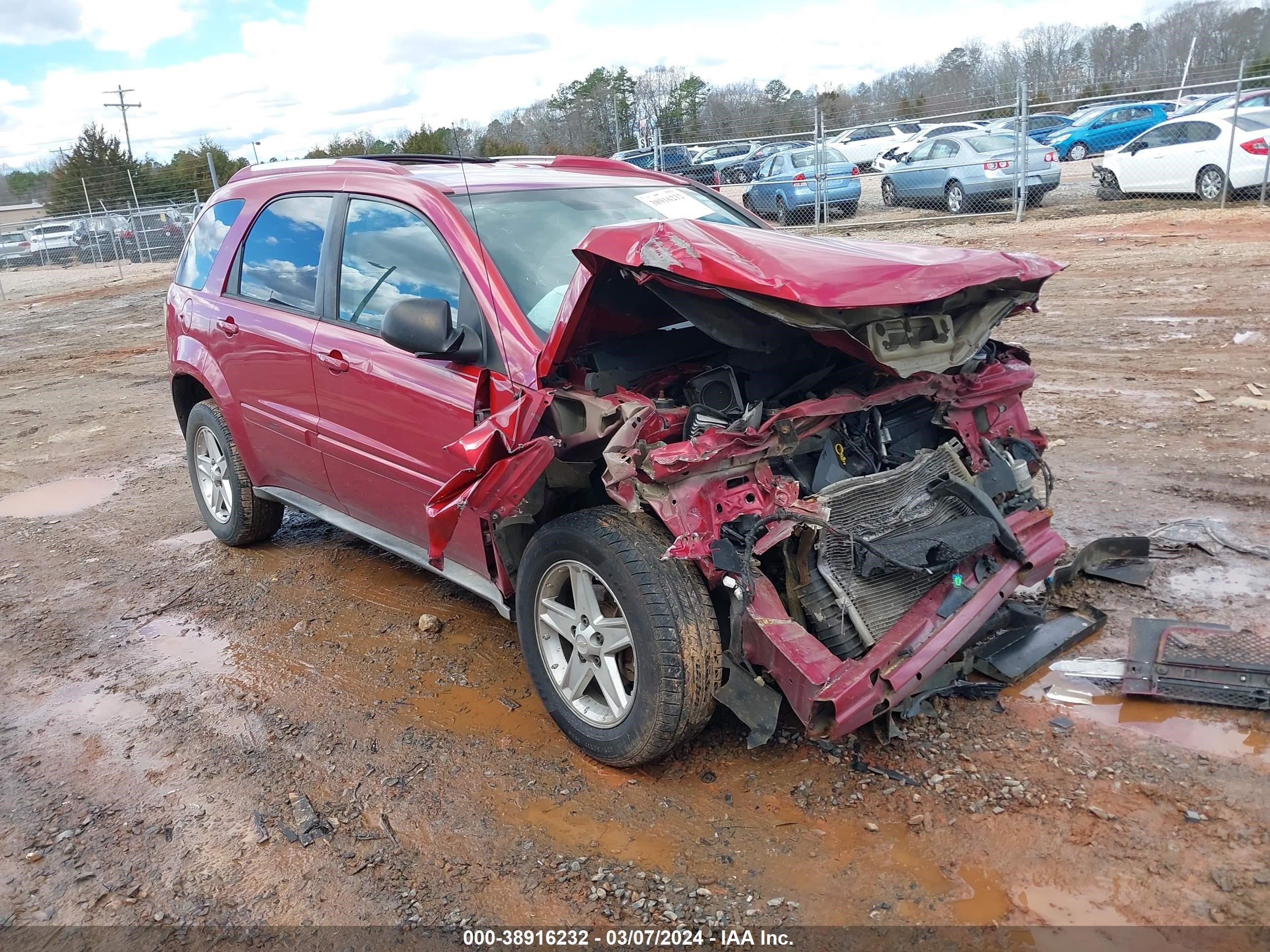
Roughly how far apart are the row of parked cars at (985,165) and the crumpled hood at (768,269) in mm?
13875

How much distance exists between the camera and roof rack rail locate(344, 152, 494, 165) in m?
4.56

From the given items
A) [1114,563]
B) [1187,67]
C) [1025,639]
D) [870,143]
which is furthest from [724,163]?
[1025,639]

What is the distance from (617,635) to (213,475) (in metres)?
3.40

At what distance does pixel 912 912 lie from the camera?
2.53m

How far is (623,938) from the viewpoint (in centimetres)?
256

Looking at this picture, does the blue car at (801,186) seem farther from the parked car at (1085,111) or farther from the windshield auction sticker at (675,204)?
the windshield auction sticker at (675,204)

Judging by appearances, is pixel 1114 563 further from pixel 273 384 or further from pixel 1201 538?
pixel 273 384

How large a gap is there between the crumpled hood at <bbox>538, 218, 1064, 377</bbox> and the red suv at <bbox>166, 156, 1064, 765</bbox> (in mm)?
12

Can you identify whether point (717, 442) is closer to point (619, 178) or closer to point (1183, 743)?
point (1183, 743)

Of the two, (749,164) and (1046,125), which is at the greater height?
(1046,125)

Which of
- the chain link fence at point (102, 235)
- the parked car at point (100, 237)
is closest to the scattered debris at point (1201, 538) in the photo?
Answer: the chain link fence at point (102, 235)

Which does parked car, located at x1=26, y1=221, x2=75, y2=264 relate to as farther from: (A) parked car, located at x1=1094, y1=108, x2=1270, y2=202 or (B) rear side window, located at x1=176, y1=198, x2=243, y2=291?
(B) rear side window, located at x1=176, y1=198, x2=243, y2=291

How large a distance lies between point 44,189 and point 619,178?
53708 mm

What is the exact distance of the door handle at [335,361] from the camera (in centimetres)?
407
